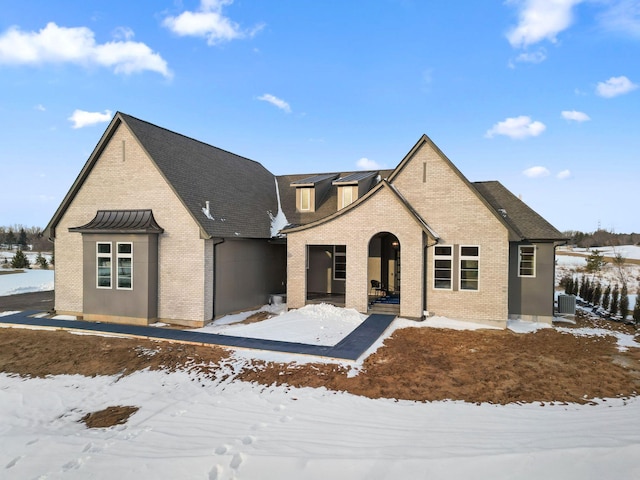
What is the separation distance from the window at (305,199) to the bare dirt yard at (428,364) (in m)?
9.38

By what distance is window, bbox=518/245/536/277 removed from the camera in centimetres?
1503

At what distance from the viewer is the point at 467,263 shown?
14148 mm

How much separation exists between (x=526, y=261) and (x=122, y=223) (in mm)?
16748

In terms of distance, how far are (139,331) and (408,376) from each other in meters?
9.46

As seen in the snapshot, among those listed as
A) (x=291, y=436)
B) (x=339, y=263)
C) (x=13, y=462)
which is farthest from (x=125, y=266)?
(x=291, y=436)

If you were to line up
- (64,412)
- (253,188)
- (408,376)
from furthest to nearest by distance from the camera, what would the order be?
(253,188) < (408,376) < (64,412)

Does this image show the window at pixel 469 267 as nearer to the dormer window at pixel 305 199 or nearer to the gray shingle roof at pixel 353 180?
the gray shingle roof at pixel 353 180

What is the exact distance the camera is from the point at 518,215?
51.3 feet

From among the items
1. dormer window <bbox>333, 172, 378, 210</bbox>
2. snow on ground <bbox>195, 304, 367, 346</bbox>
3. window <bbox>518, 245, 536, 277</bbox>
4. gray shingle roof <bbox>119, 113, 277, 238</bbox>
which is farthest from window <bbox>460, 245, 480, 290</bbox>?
gray shingle roof <bbox>119, 113, 277, 238</bbox>

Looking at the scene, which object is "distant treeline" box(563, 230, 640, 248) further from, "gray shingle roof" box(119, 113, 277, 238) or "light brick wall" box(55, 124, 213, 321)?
"light brick wall" box(55, 124, 213, 321)

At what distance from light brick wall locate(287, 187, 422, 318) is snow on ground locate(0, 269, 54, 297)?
20.9 m

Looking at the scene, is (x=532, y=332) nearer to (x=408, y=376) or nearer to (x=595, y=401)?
Result: (x=595, y=401)

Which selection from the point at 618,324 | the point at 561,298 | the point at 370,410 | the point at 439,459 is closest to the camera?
the point at 439,459

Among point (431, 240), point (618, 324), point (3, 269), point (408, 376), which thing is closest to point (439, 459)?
point (408, 376)
